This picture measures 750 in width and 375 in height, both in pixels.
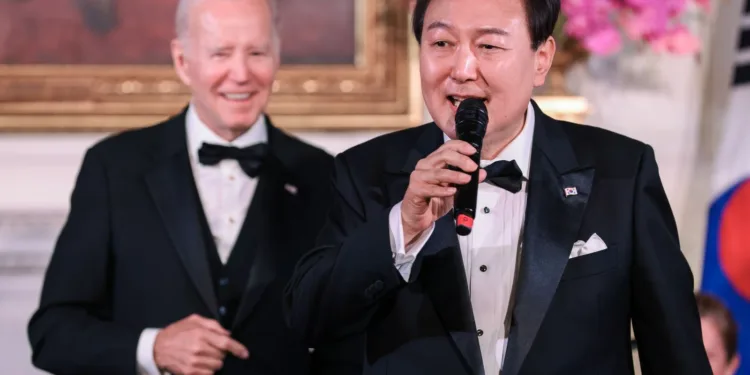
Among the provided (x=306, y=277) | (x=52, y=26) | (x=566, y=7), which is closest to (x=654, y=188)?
(x=306, y=277)

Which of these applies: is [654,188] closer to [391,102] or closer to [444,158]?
[444,158]

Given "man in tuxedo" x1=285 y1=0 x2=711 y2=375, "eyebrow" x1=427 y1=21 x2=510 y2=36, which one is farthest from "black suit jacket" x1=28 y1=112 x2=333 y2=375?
"eyebrow" x1=427 y1=21 x2=510 y2=36

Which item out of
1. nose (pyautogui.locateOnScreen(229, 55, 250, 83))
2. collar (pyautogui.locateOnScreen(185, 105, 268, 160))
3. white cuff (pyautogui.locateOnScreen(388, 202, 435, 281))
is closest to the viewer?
white cuff (pyautogui.locateOnScreen(388, 202, 435, 281))

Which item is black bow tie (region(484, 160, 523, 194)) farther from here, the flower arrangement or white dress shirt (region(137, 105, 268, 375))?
the flower arrangement

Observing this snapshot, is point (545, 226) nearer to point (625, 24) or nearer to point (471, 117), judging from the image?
point (471, 117)

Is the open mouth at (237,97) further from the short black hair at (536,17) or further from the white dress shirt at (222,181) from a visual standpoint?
the short black hair at (536,17)

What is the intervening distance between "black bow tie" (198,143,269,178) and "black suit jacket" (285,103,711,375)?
0.59 meters

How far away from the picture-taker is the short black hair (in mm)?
1483

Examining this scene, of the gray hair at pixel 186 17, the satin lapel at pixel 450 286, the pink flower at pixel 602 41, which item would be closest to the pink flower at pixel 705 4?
the pink flower at pixel 602 41

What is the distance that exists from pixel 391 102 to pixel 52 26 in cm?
92

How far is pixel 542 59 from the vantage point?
60.6 inches

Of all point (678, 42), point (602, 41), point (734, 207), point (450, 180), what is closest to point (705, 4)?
point (678, 42)


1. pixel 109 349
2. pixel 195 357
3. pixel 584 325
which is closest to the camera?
pixel 584 325

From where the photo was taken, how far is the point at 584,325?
1.44m
